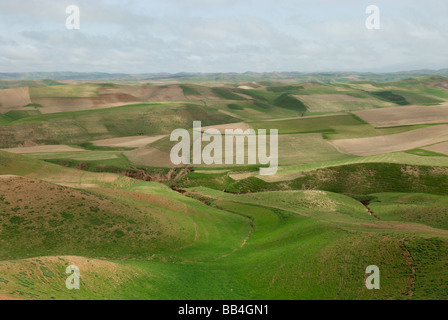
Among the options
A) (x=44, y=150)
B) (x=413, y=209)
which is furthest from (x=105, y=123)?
(x=413, y=209)

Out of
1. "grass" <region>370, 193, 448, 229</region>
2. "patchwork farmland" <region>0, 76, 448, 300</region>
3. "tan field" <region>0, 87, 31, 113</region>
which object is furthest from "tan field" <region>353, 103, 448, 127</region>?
"tan field" <region>0, 87, 31, 113</region>

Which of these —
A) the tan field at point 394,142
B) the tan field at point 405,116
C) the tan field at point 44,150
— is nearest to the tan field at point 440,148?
the tan field at point 394,142

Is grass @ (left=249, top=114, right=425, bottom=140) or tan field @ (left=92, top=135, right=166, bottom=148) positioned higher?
grass @ (left=249, top=114, right=425, bottom=140)

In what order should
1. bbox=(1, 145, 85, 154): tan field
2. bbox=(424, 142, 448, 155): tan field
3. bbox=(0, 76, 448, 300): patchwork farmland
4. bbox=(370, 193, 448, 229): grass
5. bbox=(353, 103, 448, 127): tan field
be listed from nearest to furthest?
bbox=(0, 76, 448, 300): patchwork farmland < bbox=(370, 193, 448, 229): grass < bbox=(424, 142, 448, 155): tan field < bbox=(1, 145, 85, 154): tan field < bbox=(353, 103, 448, 127): tan field

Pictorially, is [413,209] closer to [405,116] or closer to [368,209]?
[368,209]

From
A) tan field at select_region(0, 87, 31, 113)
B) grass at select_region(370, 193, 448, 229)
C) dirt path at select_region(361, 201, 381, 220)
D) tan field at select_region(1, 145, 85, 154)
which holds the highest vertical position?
tan field at select_region(0, 87, 31, 113)

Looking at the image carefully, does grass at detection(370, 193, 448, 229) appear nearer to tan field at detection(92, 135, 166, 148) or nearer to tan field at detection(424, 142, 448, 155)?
tan field at detection(424, 142, 448, 155)
